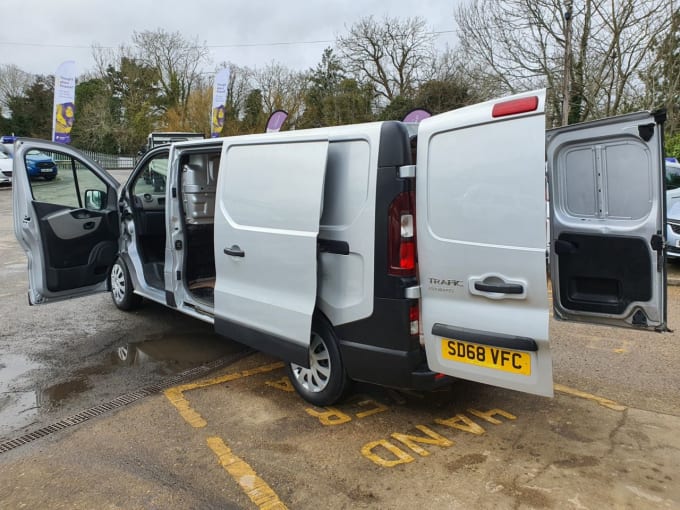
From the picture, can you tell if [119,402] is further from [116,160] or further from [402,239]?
[116,160]

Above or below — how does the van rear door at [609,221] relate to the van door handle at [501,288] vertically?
above

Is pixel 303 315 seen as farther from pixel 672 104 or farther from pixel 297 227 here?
pixel 672 104

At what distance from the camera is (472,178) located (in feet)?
8.89

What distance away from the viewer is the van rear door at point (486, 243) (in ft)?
8.34

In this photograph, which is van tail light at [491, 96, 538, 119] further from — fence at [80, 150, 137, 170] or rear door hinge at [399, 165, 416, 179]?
fence at [80, 150, 137, 170]

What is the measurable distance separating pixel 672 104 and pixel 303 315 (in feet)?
54.5

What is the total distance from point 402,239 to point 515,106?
931mm

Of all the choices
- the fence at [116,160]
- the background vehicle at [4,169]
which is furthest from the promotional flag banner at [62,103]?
the fence at [116,160]

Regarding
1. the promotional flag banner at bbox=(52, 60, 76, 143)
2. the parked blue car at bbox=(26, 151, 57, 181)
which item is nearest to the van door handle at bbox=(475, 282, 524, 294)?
the parked blue car at bbox=(26, 151, 57, 181)

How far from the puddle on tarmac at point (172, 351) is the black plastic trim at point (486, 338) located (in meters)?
2.54

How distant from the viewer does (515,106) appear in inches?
100.0

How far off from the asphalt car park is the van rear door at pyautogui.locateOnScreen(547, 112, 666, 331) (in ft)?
2.49

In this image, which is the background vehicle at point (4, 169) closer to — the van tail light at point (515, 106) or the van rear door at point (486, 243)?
the van rear door at point (486, 243)

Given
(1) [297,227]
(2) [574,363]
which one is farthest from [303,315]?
(2) [574,363]
